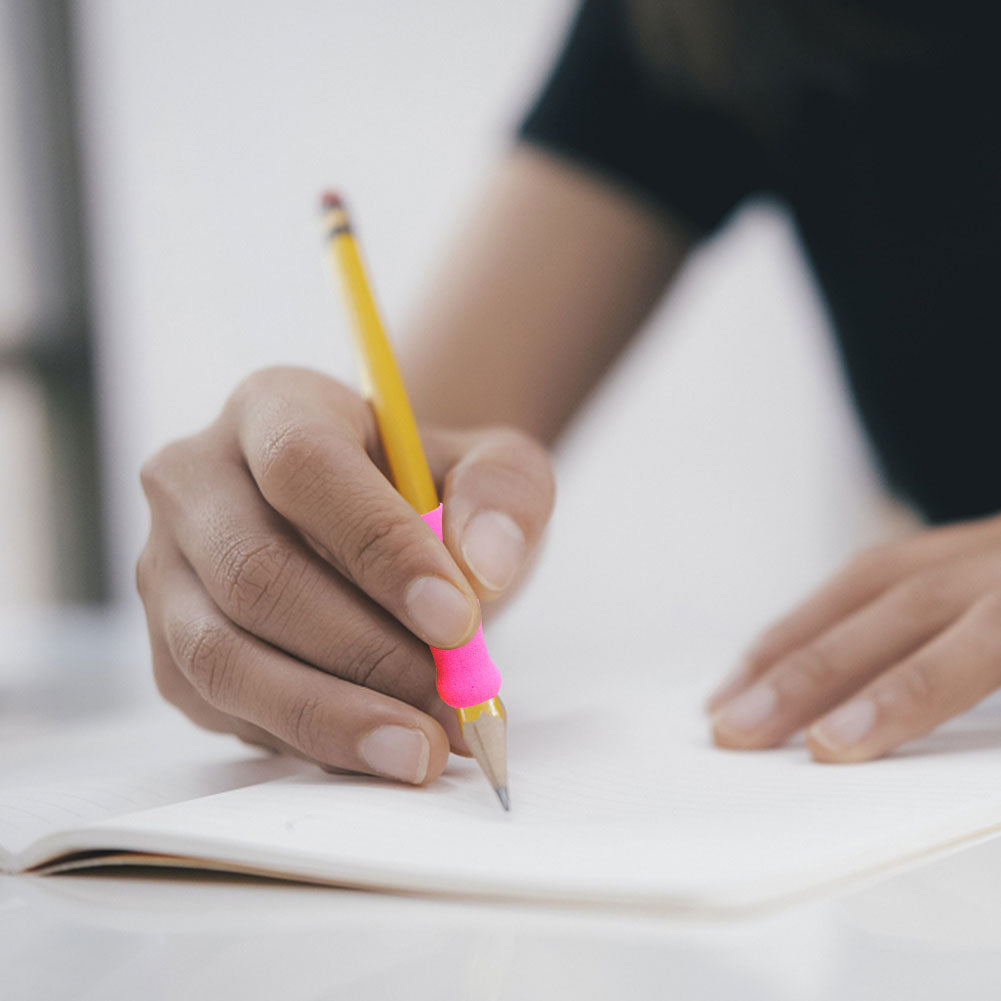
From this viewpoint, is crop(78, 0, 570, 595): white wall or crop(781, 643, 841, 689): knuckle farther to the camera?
crop(78, 0, 570, 595): white wall

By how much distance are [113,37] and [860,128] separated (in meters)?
2.18

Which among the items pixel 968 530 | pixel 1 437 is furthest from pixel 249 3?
pixel 968 530

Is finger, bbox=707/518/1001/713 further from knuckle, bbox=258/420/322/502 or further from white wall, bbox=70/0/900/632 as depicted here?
white wall, bbox=70/0/900/632

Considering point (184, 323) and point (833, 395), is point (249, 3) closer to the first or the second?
point (184, 323)

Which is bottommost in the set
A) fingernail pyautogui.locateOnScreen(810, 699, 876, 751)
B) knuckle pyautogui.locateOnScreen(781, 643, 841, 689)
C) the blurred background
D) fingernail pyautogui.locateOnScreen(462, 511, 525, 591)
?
fingernail pyautogui.locateOnScreen(810, 699, 876, 751)

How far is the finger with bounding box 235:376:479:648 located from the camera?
1.15 ft

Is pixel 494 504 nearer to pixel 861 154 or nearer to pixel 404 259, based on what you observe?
pixel 861 154

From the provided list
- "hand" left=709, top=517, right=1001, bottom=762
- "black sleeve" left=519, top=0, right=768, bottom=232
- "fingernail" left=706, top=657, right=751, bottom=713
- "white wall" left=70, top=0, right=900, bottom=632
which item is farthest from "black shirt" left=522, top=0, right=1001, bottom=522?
"white wall" left=70, top=0, right=900, bottom=632

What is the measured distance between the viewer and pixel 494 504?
40cm

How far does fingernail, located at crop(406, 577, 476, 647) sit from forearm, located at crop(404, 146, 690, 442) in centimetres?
44

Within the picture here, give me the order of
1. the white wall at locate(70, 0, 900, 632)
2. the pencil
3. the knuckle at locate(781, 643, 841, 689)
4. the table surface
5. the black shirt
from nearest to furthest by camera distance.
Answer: the table surface
the pencil
the knuckle at locate(781, 643, 841, 689)
the black shirt
the white wall at locate(70, 0, 900, 632)

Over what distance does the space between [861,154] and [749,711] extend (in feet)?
1.82

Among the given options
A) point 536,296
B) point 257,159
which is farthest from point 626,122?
point 257,159

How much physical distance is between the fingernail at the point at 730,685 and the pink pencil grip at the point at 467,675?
0.55 ft
